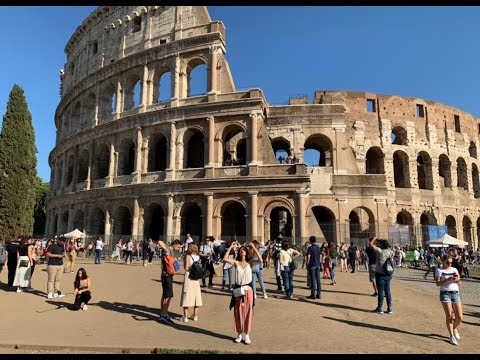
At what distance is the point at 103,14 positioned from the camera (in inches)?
1286

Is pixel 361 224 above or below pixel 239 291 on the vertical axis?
above

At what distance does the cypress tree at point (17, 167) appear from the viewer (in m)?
24.5

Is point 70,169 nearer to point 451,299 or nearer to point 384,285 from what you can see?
point 384,285

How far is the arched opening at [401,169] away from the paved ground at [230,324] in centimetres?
1980

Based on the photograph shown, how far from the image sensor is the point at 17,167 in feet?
82.6

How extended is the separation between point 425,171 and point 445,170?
231 centimetres

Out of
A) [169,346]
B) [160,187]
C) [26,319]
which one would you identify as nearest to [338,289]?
[169,346]

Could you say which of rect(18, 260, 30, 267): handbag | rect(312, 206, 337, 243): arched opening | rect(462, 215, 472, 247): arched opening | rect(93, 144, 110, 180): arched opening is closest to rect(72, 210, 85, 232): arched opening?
rect(93, 144, 110, 180): arched opening

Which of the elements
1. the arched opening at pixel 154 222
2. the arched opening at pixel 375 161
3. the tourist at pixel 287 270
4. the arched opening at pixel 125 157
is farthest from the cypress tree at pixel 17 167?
the arched opening at pixel 375 161

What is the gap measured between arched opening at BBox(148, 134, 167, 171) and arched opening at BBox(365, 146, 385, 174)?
16.6 m

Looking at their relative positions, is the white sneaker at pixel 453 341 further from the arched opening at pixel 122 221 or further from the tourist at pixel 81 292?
the arched opening at pixel 122 221

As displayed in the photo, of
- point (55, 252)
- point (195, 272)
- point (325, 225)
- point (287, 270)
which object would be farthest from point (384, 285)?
point (325, 225)

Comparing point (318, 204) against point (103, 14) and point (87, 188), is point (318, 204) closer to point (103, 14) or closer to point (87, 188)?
point (87, 188)
